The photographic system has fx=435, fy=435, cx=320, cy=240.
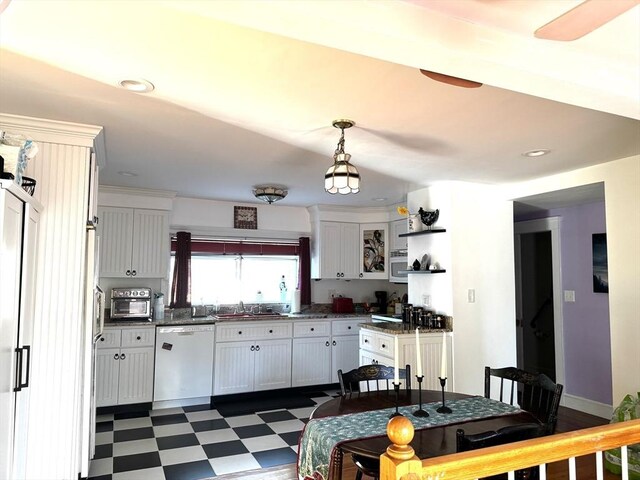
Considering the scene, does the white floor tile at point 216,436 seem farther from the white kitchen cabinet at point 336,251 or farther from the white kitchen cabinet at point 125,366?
the white kitchen cabinet at point 336,251

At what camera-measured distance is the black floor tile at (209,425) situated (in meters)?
3.87

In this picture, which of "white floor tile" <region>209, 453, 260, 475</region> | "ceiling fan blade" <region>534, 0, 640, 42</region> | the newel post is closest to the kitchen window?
"white floor tile" <region>209, 453, 260, 475</region>

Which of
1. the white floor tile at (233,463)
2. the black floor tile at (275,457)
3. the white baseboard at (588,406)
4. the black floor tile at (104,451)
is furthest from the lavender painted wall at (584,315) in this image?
the black floor tile at (104,451)

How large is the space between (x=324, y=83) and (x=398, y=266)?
3725 millimetres

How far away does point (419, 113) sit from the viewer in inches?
91.7

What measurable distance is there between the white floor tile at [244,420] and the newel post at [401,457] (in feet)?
10.8

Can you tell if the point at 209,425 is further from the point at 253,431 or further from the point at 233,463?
the point at 233,463

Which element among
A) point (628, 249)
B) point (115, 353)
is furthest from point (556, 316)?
point (115, 353)

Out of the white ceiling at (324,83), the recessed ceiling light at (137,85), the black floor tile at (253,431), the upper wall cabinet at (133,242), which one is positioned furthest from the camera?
the upper wall cabinet at (133,242)

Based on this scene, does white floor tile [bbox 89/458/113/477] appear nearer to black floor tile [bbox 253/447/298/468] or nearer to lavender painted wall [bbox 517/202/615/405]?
black floor tile [bbox 253/447/298/468]

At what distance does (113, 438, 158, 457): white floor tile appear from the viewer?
3328mm

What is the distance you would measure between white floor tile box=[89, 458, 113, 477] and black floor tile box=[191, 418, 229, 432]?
0.80 metres

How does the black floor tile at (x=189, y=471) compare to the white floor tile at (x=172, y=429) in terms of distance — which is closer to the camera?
Result: the black floor tile at (x=189, y=471)

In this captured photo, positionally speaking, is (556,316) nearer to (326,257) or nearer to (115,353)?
(326,257)
